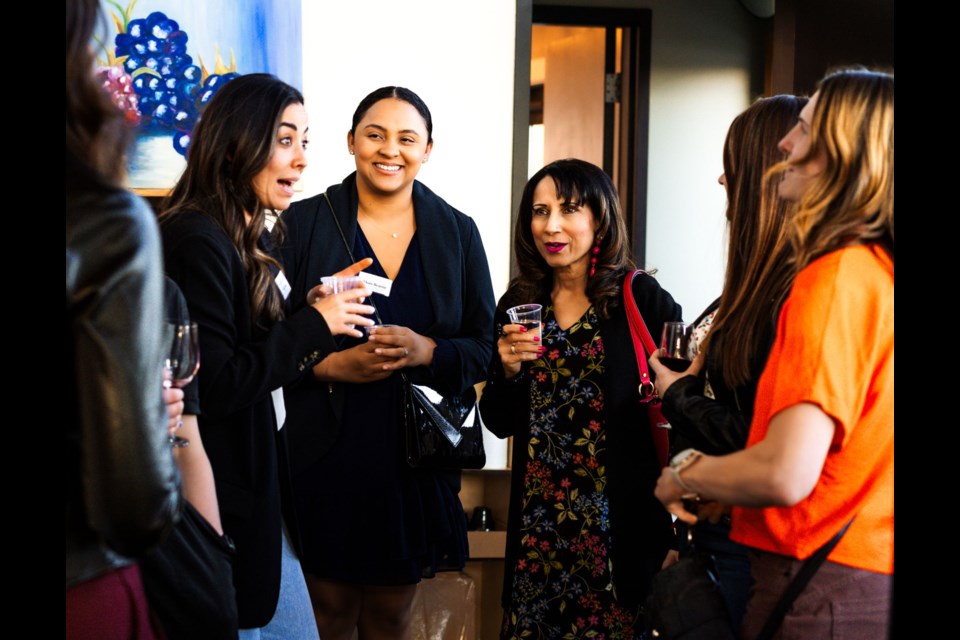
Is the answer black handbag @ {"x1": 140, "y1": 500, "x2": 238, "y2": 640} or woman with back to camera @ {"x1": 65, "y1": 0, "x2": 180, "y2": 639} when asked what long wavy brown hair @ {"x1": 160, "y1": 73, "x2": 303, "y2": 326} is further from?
woman with back to camera @ {"x1": 65, "y1": 0, "x2": 180, "y2": 639}

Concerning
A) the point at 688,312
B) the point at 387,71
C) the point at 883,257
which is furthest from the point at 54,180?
the point at 688,312

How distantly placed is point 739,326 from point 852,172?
350 millimetres

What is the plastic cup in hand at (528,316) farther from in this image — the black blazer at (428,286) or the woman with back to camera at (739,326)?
the woman with back to camera at (739,326)

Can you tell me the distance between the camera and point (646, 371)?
8.33 feet

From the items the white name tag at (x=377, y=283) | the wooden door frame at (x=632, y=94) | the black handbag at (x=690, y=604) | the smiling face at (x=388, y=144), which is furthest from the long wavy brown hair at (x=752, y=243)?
the wooden door frame at (x=632, y=94)

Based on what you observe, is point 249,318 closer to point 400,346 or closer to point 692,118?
point 400,346

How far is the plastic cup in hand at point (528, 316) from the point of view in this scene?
2.55 metres

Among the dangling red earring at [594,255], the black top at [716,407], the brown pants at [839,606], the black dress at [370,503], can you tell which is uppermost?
the dangling red earring at [594,255]

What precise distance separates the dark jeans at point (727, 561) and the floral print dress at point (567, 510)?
649 mm

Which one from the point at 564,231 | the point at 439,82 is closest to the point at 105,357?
the point at 564,231

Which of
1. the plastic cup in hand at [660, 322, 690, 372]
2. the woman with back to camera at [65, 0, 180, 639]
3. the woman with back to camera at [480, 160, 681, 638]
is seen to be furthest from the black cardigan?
the woman with back to camera at [65, 0, 180, 639]

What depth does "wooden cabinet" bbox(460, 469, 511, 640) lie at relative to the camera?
11.9 feet

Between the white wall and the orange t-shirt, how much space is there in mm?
2459
